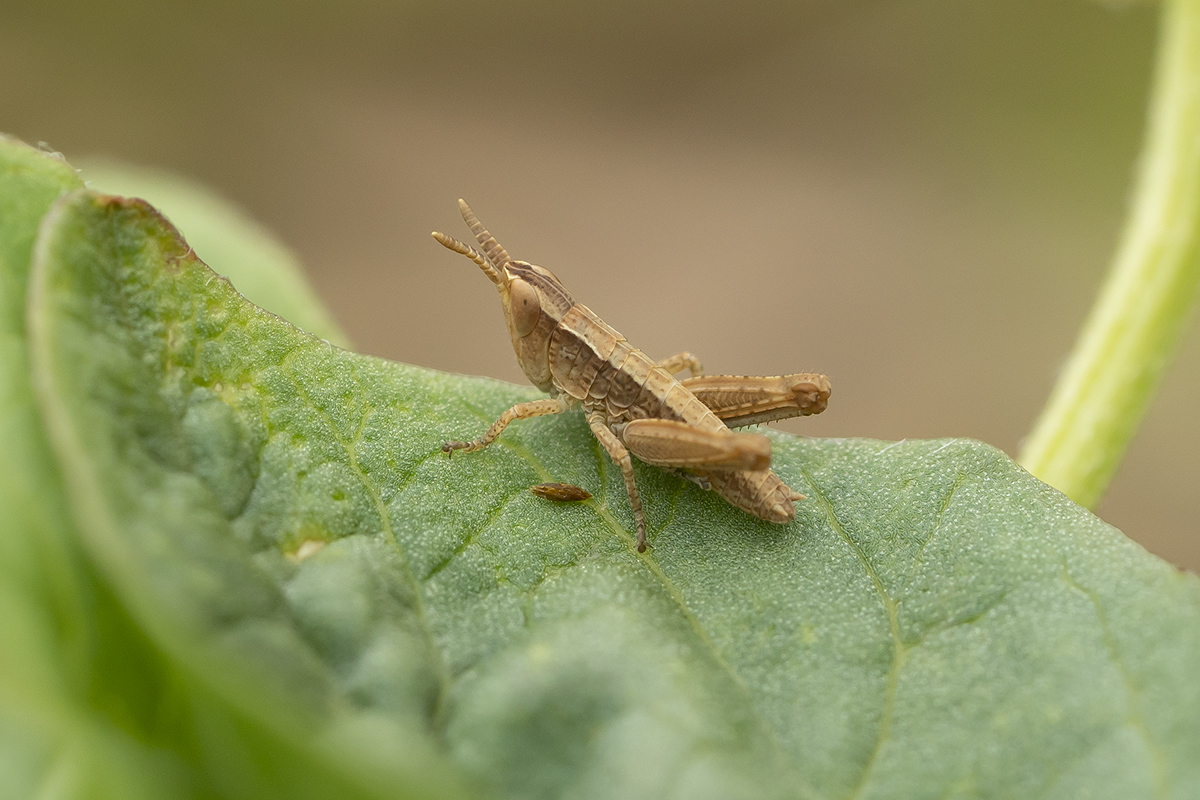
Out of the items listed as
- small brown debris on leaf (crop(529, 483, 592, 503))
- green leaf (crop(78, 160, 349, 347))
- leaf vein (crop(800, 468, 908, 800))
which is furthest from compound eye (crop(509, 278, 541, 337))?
leaf vein (crop(800, 468, 908, 800))

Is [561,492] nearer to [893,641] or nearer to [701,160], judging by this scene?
[893,641]

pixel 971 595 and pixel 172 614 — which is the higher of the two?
pixel 971 595

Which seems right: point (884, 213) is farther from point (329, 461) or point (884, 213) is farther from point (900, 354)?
point (329, 461)

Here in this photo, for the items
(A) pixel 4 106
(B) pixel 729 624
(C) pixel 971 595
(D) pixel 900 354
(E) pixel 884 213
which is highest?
(E) pixel 884 213

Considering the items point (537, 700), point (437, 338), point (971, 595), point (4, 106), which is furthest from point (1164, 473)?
point (4, 106)

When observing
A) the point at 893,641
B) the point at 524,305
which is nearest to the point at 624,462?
the point at 893,641

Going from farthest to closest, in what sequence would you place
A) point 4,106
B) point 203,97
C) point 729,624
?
1. point 203,97
2. point 4,106
3. point 729,624

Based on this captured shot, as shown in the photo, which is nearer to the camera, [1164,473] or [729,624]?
[729,624]

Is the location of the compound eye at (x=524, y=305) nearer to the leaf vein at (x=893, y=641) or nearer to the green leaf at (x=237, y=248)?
the green leaf at (x=237, y=248)
